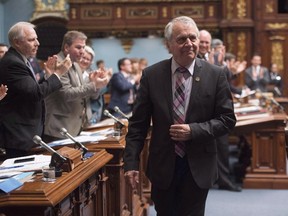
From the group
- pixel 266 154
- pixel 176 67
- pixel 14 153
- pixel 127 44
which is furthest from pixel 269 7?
pixel 176 67

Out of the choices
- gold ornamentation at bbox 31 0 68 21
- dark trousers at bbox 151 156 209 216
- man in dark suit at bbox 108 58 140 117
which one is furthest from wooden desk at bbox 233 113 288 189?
gold ornamentation at bbox 31 0 68 21

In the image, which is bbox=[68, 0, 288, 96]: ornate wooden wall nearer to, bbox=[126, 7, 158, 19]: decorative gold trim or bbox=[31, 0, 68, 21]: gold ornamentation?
bbox=[126, 7, 158, 19]: decorative gold trim

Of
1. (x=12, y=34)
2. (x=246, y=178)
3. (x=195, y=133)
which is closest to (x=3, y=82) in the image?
(x=12, y=34)

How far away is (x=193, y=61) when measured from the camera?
3.36 metres

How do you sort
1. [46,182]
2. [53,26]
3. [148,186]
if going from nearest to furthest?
[46,182]
[148,186]
[53,26]

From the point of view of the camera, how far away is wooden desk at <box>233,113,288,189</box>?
7219 mm

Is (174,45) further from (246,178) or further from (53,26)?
(53,26)

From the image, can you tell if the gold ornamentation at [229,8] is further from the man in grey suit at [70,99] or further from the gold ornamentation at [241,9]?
the man in grey suit at [70,99]

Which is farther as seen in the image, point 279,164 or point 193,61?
point 279,164

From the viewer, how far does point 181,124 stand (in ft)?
10.5

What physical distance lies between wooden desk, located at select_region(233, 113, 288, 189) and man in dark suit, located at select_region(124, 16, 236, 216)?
12.9 feet

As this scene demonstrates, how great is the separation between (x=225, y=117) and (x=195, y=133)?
234 millimetres

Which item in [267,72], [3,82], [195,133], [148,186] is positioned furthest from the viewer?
[267,72]

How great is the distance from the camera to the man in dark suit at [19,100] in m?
4.20
